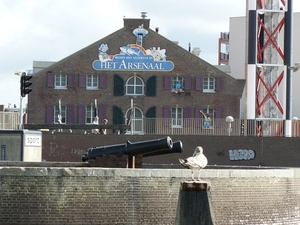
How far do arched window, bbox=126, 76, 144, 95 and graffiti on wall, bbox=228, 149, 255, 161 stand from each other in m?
11.9

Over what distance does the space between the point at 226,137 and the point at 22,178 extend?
34.6m

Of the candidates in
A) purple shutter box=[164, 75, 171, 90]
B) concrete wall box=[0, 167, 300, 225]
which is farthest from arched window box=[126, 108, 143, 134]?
concrete wall box=[0, 167, 300, 225]

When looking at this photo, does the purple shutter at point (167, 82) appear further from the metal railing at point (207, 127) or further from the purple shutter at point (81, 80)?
the purple shutter at point (81, 80)

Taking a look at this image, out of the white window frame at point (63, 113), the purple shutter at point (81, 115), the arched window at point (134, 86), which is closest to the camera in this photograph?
the purple shutter at point (81, 115)

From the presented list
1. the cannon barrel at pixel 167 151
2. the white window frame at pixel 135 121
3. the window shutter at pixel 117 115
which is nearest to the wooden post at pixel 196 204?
the cannon barrel at pixel 167 151

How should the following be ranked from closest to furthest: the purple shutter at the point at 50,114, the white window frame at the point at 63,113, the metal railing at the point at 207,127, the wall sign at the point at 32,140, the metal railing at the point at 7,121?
1. the wall sign at the point at 32,140
2. the metal railing at the point at 7,121
3. the metal railing at the point at 207,127
4. the purple shutter at the point at 50,114
5. the white window frame at the point at 63,113

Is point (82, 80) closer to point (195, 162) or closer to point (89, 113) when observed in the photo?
point (89, 113)

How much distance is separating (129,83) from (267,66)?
412 inches

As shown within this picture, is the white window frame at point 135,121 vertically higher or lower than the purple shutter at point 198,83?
lower

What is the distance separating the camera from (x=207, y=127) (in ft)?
200

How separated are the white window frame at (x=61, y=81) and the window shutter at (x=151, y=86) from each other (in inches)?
228

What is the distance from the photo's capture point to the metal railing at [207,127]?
197 ft

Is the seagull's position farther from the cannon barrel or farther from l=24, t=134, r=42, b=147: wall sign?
l=24, t=134, r=42, b=147: wall sign

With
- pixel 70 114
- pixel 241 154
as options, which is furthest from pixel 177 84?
pixel 241 154
